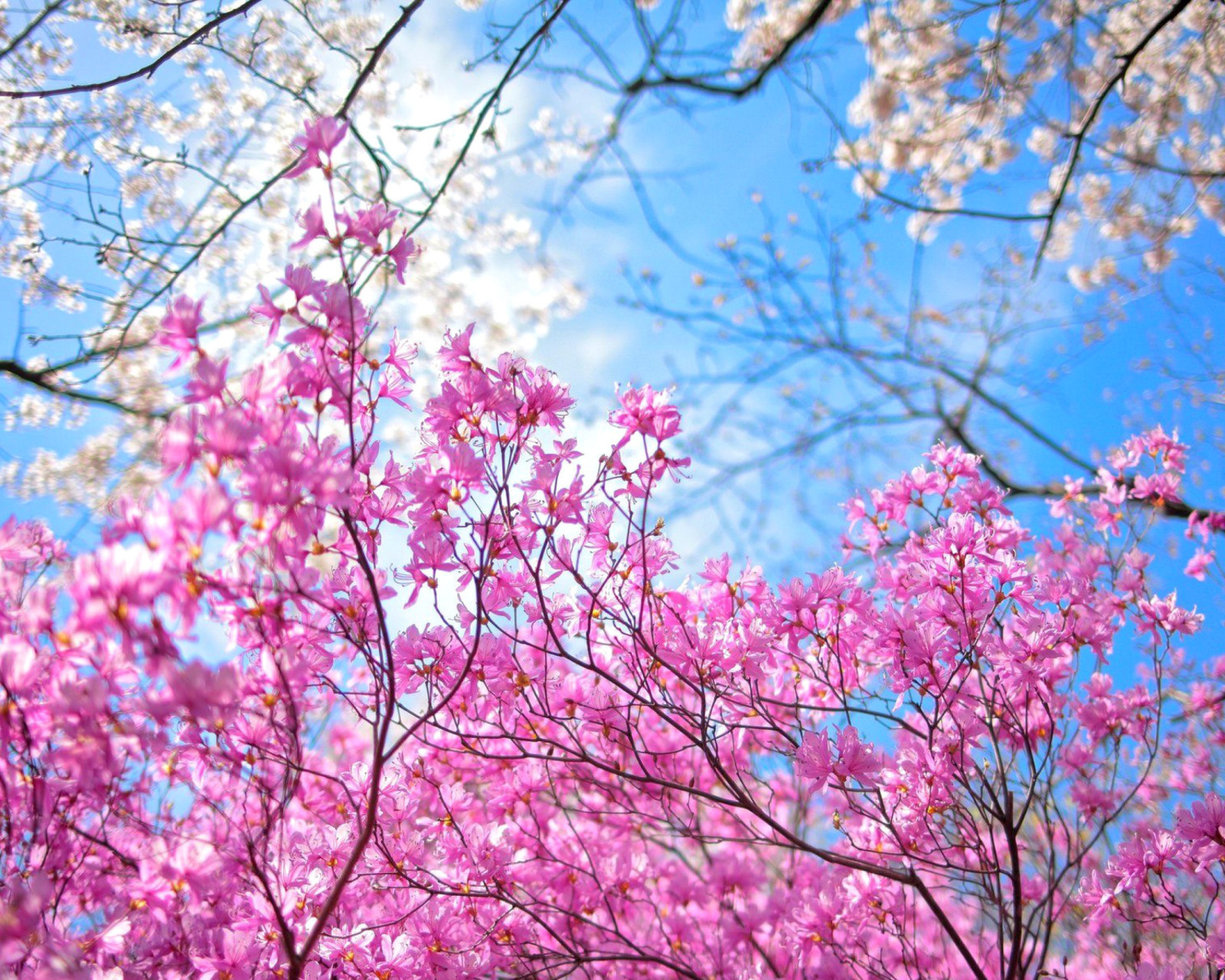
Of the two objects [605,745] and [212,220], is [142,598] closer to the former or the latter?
[605,745]

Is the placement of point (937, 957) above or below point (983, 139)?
below

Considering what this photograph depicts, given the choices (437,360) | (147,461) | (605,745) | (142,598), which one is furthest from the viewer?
(147,461)

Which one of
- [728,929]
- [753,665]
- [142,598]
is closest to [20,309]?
[142,598]

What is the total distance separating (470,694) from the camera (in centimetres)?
226

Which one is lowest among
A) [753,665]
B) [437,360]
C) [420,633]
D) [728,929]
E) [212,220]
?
[728,929]

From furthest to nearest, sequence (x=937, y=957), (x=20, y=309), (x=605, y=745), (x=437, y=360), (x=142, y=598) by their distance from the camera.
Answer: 1. (x=937, y=957)
2. (x=20, y=309)
3. (x=605, y=745)
4. (x=437, y=360)
5. (x=142, y=598)

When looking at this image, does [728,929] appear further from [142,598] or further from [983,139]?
[983,139]

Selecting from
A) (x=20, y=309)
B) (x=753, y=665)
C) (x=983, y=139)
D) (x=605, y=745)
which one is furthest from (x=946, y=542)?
(x=983, y=139)

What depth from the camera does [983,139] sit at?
5555 millimetres

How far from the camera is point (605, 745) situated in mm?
2824

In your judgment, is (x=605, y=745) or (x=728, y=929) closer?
(x=605, y=745)

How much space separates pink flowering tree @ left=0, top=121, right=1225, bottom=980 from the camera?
1337mm

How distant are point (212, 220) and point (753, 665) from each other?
18.4 feet

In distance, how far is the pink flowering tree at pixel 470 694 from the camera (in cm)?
134
